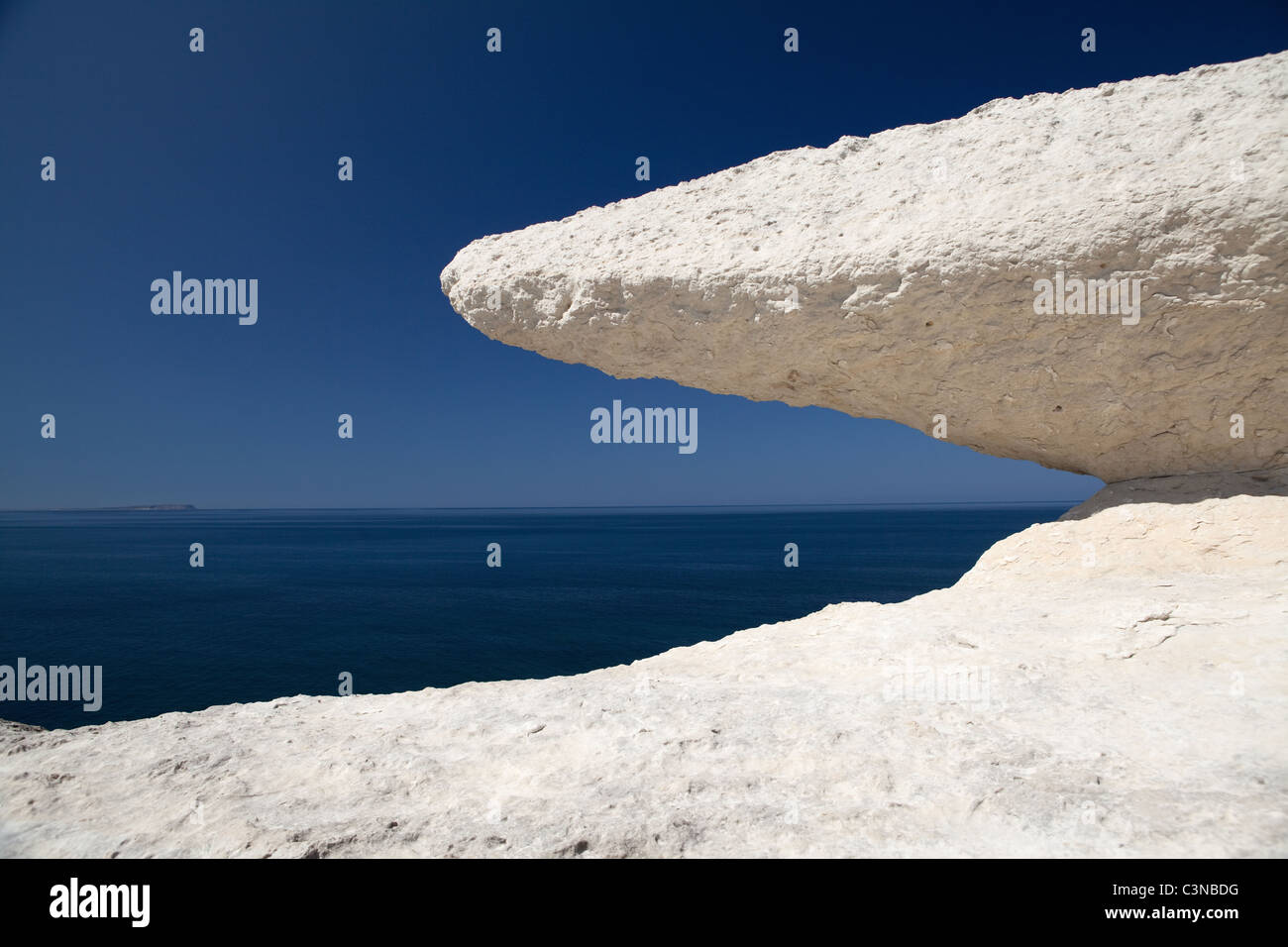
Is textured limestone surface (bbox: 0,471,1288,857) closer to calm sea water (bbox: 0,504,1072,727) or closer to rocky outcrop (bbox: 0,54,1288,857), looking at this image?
rocky outcrop (bbox: 0,54,1288,857)

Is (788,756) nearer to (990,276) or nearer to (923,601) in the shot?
(923,601)

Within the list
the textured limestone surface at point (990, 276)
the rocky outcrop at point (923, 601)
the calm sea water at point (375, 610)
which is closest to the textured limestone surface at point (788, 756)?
the rocky outcrop at point (923, 601)

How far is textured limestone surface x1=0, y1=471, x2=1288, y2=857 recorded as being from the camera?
8.71 feet

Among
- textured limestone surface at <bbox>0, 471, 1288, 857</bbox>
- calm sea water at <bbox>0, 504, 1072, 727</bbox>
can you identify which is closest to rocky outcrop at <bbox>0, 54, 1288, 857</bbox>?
textured limestone surface at <bbox>0, 471, 1288, 857</bbox>

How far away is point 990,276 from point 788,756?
5.12m

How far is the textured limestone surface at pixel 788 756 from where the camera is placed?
265 cm

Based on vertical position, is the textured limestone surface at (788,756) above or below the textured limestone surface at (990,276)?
below

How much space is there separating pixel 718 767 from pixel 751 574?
4376cm

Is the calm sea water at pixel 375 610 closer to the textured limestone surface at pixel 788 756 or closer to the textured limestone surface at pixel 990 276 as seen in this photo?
the textured limestone surface at pixel 990 276

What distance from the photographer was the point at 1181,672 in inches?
153

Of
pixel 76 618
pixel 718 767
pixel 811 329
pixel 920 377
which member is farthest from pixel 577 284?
pixel 76 618

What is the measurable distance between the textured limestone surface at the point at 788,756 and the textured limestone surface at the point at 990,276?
6.85 ft

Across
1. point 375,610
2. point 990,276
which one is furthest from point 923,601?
point 375,610

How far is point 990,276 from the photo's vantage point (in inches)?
248
